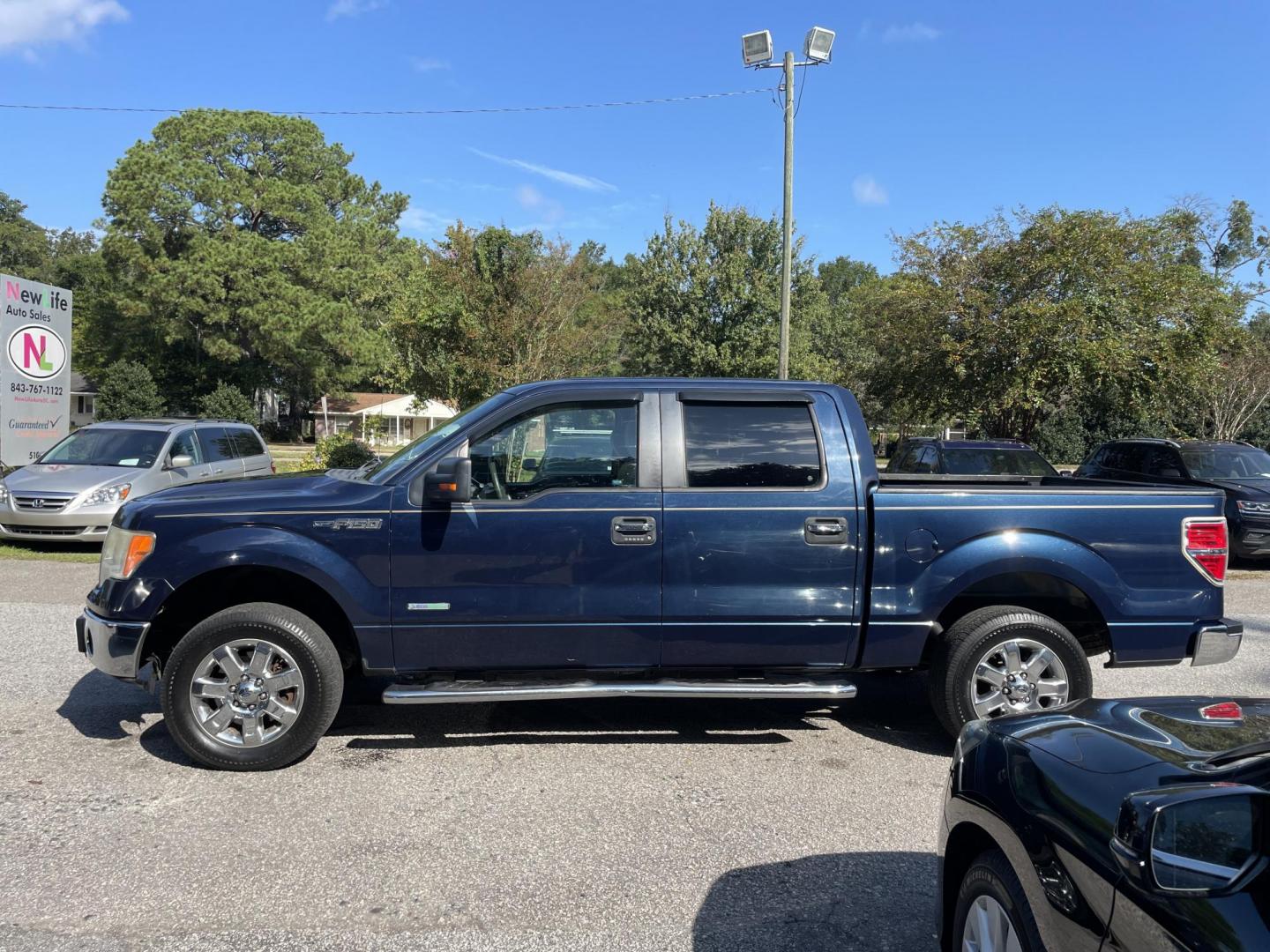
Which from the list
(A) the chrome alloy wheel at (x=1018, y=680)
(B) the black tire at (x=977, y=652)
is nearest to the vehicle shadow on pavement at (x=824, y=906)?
(B) the black tire at (x=977, y=652)

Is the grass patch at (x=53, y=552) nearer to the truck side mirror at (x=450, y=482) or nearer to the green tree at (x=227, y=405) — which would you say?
the truck side mirror at (x=450, y=482)

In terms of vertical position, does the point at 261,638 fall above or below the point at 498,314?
below

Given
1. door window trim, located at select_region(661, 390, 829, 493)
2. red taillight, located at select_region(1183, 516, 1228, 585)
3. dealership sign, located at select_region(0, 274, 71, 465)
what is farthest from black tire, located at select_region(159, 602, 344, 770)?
dealership sign, located at select_region(0, 274, 71, 465)

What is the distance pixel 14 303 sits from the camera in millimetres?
13664

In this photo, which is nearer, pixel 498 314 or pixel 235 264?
pixel 498 314

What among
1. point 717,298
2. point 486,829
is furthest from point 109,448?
point 717,298

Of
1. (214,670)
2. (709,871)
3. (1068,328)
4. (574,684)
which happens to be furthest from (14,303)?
(1068,328)

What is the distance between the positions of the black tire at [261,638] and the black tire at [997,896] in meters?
3.16

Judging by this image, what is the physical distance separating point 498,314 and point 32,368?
9.02 meters

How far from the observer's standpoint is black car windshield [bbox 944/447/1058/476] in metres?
12.4

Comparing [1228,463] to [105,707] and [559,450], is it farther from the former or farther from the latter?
[105,707]

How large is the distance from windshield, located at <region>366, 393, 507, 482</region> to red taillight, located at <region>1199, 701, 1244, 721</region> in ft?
11.4

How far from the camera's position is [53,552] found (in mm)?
11406

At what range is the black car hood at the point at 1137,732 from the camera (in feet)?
7.08
